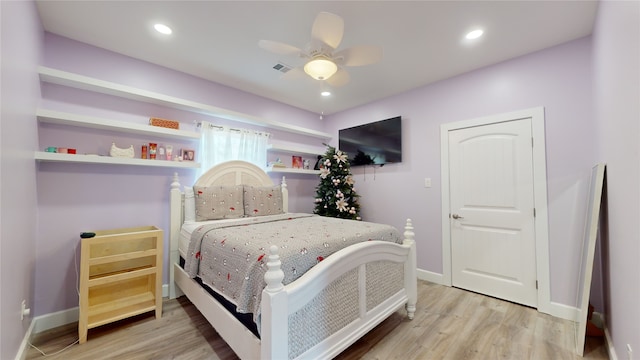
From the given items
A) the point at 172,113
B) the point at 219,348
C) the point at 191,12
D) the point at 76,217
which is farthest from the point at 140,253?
the point at 191,12

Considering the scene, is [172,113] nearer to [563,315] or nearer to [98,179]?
[98,179]

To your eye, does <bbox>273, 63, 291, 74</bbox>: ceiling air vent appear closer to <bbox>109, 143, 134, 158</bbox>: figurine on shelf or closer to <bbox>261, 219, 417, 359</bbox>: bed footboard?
<bbox>109, 143, 134, 158</bbox>: figurine on shelf

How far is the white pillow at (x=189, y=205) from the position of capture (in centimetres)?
281

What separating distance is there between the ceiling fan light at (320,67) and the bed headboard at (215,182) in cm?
175

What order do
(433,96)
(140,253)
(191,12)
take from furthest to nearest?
(433,96) → (140,253) → (191,12)

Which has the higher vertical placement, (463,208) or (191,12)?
(191,12)

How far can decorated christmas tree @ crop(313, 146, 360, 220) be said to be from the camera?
373 centimetres

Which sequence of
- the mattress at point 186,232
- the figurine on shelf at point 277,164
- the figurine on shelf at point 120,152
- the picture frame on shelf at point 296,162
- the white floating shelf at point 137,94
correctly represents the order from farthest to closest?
the picture frame on shelf at point 296,162 < the figurine on shelf at point 277,164 < the mattress at point 186,232 < the figurine on shelf at point 120,152 < the white floating shelf at point 137,94

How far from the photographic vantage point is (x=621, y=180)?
57.7 inches

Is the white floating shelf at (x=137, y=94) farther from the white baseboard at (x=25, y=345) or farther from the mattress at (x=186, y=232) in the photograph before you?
the white baseboard at (x=25, y=345)

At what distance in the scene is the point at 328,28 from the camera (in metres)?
1.69

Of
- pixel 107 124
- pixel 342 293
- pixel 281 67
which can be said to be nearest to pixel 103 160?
pixel 107 124

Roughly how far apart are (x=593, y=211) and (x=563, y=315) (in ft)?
3.74

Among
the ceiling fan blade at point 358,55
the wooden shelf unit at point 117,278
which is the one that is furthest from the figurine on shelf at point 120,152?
the ceiling fan blade at point 358,55
